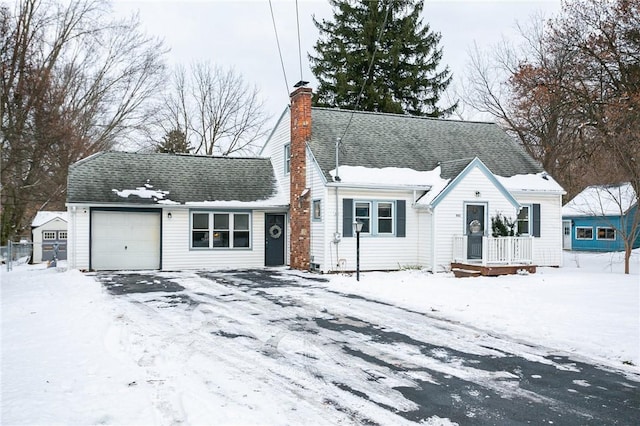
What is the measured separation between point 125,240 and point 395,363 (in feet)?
48.3

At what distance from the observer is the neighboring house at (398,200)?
1783 centimetres

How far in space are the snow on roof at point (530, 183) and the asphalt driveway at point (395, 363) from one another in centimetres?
1007

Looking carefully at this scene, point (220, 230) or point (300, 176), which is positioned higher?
point (300, 176)

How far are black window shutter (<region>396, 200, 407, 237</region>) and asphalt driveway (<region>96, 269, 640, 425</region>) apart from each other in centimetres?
656

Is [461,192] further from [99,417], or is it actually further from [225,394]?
[99,417]

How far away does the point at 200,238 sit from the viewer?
20141 millimetres

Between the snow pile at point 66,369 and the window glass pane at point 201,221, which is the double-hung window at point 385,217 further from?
the snow pile at point 66,369

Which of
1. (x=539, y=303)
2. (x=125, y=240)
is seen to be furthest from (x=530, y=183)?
(x=125, y=240)

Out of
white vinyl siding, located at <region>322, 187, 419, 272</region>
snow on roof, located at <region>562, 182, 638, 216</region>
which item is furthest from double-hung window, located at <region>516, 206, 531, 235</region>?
snow on roof, located at <region>562, 182, 638, 216</region>

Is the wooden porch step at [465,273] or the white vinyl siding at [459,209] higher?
the white vinyl siding at [459,209]

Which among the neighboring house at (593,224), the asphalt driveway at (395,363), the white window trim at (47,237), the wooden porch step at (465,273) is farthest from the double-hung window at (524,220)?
the white window trim at (47,237)

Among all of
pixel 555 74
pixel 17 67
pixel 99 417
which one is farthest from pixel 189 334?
pixel 555 74

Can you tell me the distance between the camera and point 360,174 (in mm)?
18266

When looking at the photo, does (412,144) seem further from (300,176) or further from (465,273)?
(465,273)
